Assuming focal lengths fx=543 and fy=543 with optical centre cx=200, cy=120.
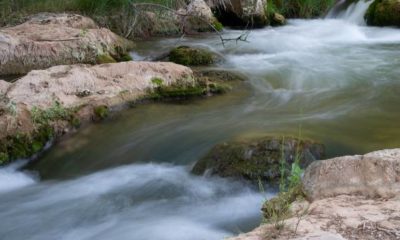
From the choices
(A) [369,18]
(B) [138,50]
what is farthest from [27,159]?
(A) [369,18]

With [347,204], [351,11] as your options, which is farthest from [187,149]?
[351,11]

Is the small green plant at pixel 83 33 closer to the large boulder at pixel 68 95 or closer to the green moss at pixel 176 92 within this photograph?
the large boulder at pixel 68 95

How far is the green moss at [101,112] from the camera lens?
641cm

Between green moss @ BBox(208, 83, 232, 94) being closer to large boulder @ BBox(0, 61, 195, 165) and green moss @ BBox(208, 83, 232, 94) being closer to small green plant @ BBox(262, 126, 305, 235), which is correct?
large boulder @ BBox(0, 61, 195, 165)

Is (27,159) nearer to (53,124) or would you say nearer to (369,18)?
(53,124)

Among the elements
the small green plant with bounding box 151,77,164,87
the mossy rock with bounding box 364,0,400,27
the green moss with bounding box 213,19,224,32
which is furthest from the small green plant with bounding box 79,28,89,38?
the mossy rock with bounding box 364,0,400,27

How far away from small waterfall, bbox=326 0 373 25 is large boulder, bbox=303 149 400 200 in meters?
10.2

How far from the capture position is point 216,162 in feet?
15.8

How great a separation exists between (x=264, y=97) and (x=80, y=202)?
3.49 meters

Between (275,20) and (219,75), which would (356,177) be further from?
(275,20)

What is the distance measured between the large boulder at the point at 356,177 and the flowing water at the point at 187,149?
888 mm

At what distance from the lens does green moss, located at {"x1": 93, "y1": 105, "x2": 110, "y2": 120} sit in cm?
641

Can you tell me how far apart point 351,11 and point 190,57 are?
21.2 feet

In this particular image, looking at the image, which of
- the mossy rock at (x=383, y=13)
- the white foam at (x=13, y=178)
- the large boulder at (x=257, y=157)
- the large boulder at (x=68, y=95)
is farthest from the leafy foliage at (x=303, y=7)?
the white foam at (x=13, y=178)
